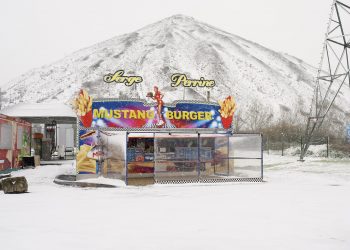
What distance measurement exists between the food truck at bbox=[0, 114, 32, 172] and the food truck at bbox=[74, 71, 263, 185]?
648 cm

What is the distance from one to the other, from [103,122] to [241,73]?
171 m

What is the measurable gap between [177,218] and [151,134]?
48.1ft

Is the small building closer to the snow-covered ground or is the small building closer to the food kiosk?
the food kiosk

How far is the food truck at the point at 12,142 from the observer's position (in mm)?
27891

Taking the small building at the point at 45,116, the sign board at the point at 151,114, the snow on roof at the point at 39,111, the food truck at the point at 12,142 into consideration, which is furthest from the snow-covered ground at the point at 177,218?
the snow on roof at the point at 39,111

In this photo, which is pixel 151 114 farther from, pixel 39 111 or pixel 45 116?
pixel 39 111

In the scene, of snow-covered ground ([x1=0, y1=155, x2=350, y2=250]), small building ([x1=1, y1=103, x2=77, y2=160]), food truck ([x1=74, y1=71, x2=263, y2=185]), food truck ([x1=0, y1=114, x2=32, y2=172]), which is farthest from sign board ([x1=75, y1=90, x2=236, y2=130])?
small building ([x1=1, y1=103, x2=77, y2=160])

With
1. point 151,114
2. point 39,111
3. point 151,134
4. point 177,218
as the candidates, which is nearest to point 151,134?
point 151,134

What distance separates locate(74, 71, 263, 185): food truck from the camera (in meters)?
22.5

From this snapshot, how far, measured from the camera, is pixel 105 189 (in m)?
18.9

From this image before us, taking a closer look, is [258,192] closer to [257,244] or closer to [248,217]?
[248,217]

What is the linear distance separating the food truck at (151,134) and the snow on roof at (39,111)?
20625 millimetres

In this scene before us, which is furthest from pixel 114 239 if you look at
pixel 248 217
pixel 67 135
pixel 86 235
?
pixel 67 135

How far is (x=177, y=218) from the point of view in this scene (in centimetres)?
1167
